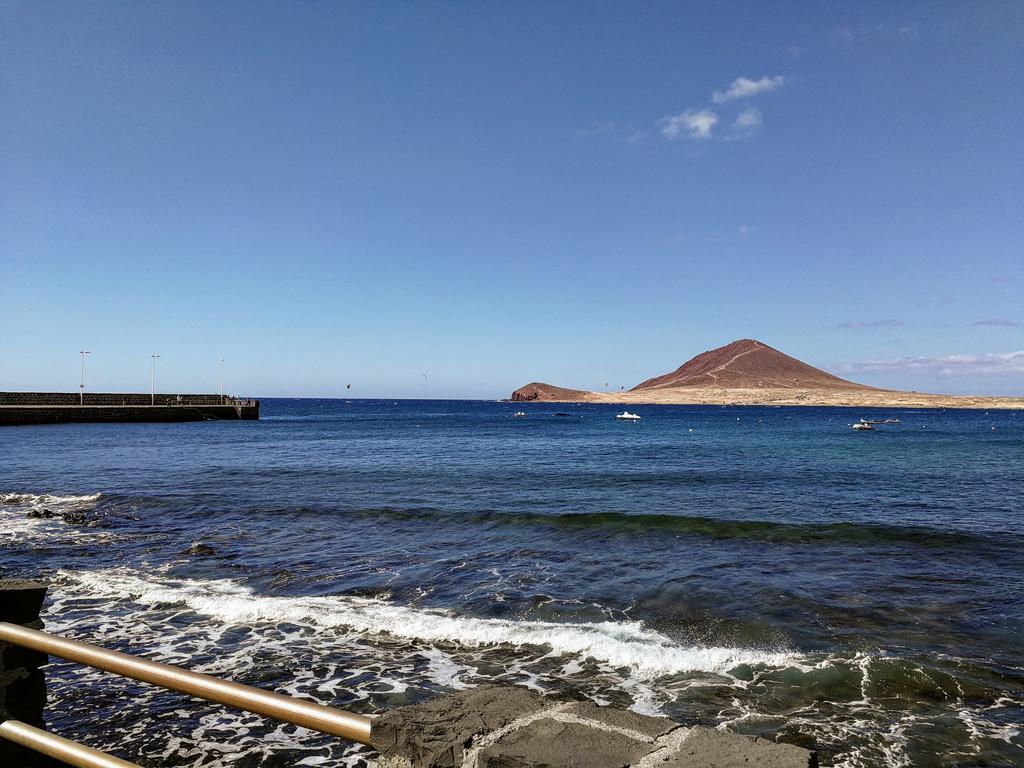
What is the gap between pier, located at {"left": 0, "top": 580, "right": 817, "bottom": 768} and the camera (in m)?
2.22

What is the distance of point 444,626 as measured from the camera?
9695 mm

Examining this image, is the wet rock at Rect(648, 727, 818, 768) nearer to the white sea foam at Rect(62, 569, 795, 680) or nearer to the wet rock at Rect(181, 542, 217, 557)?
the white sea foam at Rect(62, 569, 795, 680)

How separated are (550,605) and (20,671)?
816cm

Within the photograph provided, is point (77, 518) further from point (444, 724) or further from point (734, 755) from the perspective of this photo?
point (734, 755)

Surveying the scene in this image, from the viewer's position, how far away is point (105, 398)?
95.2 m

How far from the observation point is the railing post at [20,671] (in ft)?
12.2

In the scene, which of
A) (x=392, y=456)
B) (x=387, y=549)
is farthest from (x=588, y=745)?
(x=392, y=456)

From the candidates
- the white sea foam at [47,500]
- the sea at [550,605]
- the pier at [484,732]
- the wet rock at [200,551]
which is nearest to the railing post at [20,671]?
the pier at [484,732]

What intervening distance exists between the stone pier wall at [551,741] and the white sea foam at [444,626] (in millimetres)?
5980

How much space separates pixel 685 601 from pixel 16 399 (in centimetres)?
10494

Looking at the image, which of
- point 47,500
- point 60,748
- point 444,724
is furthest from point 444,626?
point 47,500

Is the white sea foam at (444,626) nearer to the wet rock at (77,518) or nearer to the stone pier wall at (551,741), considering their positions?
the stone pier wall at (551,741)

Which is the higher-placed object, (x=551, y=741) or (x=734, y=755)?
(x=734, y=755)

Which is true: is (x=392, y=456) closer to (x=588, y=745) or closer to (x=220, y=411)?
(x=588, y=745)
